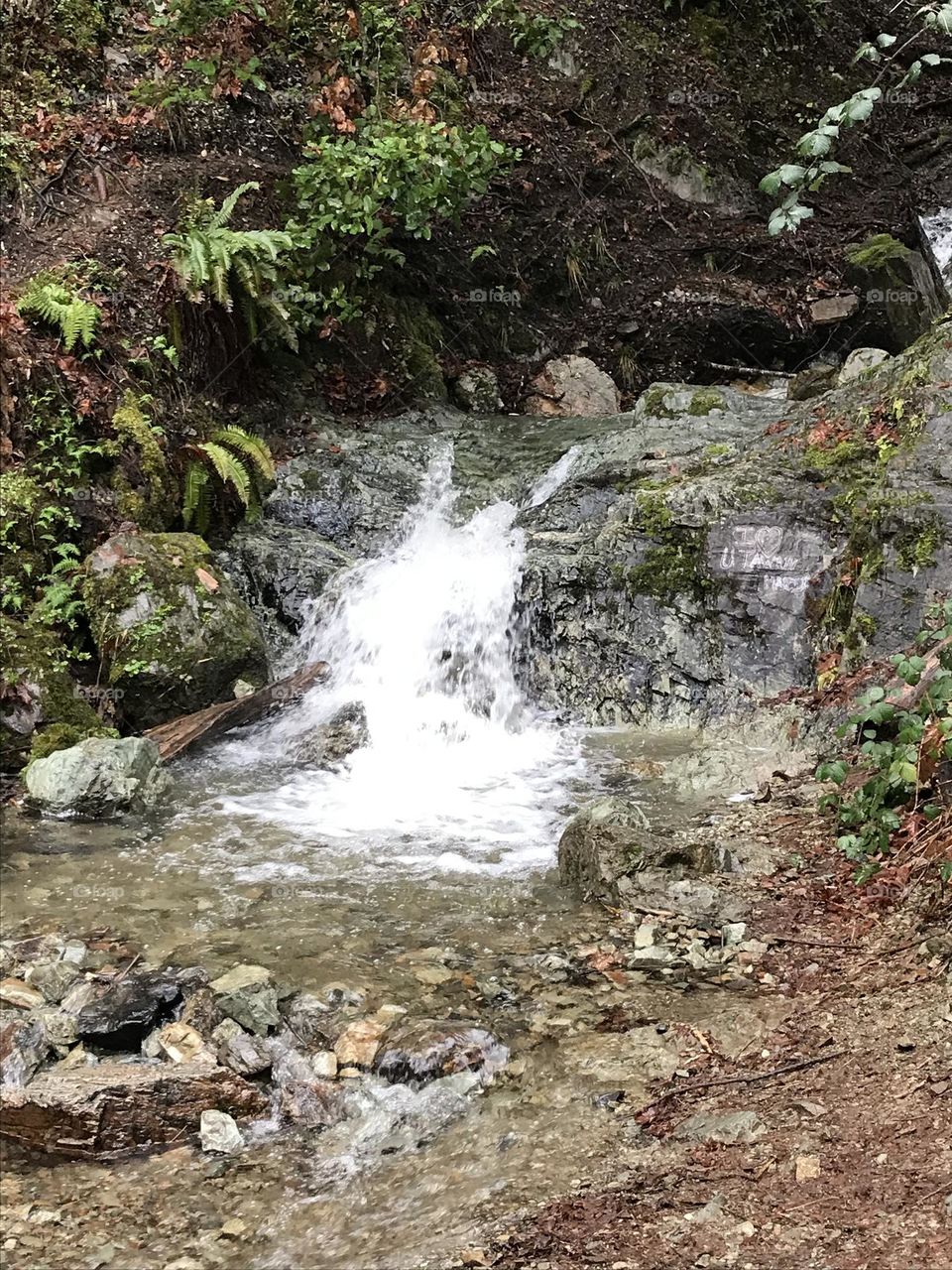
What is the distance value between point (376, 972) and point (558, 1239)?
69.1 inches

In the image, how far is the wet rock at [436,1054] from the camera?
10.9 ft

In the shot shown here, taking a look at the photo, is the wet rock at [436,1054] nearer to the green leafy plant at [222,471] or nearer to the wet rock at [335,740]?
the wet rock at [335,740]

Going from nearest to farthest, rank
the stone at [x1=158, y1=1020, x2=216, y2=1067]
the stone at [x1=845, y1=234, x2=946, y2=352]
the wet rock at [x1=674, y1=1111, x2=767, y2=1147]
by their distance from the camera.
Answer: the wet rock at [x1=674, y1=1111, x2=767, y2=1147]
the stone at [x1=158, y1=1020, x2=216, y2=1067]
the stone at [x1=845, y1=234, x2=946, y2=352]

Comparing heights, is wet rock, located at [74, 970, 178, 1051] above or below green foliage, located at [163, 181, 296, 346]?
below

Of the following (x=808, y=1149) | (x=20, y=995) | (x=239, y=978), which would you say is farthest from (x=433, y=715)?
(x=808, y=1149)

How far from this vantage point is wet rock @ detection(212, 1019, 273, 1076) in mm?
3359

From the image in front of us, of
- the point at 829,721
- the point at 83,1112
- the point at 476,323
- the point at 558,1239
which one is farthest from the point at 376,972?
the point at 476,323

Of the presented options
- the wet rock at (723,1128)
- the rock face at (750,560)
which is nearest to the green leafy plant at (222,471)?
the rock face at (750,560)

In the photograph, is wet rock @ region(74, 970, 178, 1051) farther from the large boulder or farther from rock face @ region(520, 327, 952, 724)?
rock face @ region(520, 327, 952, 724)

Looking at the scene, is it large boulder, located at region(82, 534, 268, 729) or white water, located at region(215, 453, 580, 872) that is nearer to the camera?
white water, located at region(215, 453, 580, 872)

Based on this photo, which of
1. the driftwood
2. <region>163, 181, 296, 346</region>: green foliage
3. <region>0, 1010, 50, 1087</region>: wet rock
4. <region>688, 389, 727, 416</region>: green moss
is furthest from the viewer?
<region>688, 389, 727, 416</region>: green moss

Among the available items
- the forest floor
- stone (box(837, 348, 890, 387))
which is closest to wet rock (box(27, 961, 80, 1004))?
the forest floor

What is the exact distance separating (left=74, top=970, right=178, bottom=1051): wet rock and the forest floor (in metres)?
1.78

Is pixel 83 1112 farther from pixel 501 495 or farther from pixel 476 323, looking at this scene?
pixel 476 323
